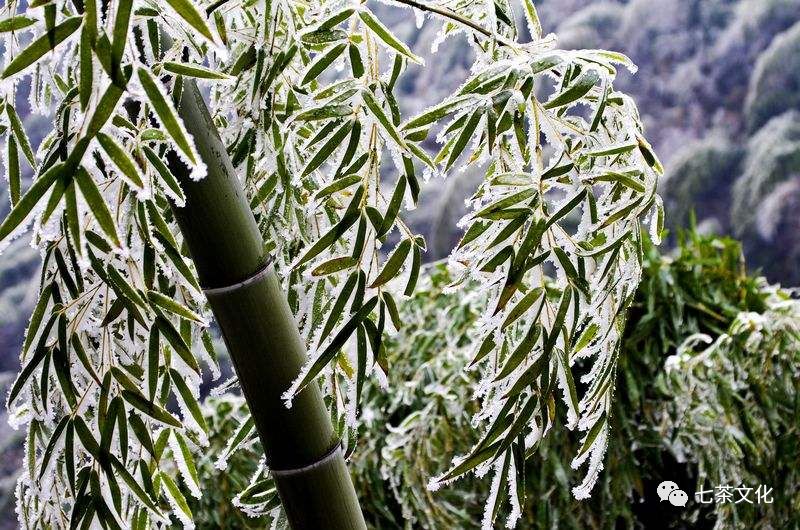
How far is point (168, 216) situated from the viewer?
2.09 ft

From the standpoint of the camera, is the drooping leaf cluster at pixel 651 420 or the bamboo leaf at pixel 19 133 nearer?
the bamboo leaf at pixel 19 133

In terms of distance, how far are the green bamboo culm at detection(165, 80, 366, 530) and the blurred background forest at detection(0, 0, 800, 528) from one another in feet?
9.57

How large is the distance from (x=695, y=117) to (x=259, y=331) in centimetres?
356

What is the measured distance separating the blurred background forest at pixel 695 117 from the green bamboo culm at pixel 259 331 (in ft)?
9.57

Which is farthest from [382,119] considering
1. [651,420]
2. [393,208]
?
[651,420]

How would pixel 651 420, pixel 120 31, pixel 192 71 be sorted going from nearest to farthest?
pixel 120 31 → pixel 192 71 → pixel 651 420

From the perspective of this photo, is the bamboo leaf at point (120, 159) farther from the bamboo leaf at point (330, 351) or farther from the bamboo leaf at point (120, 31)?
the bamboo leaf at point (330, 351)

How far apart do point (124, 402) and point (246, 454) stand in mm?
1089

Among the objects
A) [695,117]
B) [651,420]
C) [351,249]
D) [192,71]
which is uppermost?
[695,117]

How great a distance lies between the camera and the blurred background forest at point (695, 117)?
328 centimetres

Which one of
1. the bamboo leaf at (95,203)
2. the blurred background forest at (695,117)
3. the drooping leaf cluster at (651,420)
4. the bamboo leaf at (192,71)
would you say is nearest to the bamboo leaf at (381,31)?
the bamboo leaf at (192,71)

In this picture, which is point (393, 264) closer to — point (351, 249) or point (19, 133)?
point (351, 249)

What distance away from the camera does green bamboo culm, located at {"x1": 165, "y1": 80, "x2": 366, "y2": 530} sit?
52 centimetres

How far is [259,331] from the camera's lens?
1.77 ft
